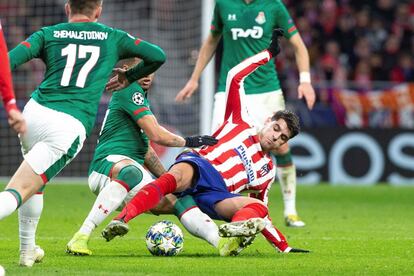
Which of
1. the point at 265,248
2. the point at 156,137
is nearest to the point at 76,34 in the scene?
the point at 156,137

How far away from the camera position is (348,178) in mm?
17984

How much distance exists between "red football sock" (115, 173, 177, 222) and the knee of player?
0.35 m

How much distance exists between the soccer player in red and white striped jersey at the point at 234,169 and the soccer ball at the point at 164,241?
11.2 inches

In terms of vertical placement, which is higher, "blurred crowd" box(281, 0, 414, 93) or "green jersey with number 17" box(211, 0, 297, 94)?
"green jersey with number 17" box(211, 0, 297, 94)

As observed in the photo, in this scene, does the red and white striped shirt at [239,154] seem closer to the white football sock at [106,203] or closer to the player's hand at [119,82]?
the white football sock at [106,203]

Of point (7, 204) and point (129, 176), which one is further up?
point (7, 204)

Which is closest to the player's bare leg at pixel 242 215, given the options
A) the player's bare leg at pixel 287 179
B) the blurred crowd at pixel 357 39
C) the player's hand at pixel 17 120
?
the player's hand at pixel 17 120

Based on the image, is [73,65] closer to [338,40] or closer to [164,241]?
[164,241]

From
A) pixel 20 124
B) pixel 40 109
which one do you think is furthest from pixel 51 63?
pixel 20 124

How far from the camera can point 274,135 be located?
8.15m

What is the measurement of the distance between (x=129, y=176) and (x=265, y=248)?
1322mm

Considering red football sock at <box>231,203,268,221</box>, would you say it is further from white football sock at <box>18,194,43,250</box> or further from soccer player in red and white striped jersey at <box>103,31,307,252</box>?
white football sock at <box>18,194,43,250</box>

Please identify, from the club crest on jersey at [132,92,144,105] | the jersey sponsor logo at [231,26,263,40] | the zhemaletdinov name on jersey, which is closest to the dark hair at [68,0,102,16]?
the zhemaletdinov name on jersey

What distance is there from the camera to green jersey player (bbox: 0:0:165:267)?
6.47m
